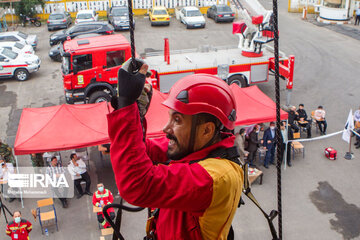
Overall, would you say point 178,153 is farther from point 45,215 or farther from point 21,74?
point 21,74

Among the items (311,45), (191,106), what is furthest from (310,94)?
(191,106)

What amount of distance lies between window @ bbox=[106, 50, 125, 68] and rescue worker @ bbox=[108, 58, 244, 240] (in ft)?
41.3

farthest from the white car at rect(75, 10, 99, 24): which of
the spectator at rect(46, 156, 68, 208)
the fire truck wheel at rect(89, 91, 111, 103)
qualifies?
the spectator at rect(46, 156, 68, 208)

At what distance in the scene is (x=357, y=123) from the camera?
1341cm

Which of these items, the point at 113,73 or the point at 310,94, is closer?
the point at 113,73

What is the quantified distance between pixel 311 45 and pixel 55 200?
19.2 m

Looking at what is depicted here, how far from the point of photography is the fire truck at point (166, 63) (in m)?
14.9

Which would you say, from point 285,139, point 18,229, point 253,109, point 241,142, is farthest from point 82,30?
point 18,229

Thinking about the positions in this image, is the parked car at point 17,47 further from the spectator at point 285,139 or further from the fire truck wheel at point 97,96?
the spectator at point 285,139

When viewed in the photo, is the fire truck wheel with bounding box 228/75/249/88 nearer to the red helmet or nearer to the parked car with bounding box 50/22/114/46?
the parked car with bounding box 50/22/114/46

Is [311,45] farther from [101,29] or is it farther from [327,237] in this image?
[327,237]

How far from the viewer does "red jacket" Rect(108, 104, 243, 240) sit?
216cm

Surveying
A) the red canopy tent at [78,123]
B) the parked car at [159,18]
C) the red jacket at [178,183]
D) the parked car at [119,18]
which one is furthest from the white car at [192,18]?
the red jacket at [178,183]

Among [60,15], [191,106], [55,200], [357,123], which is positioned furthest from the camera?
[60,15]
